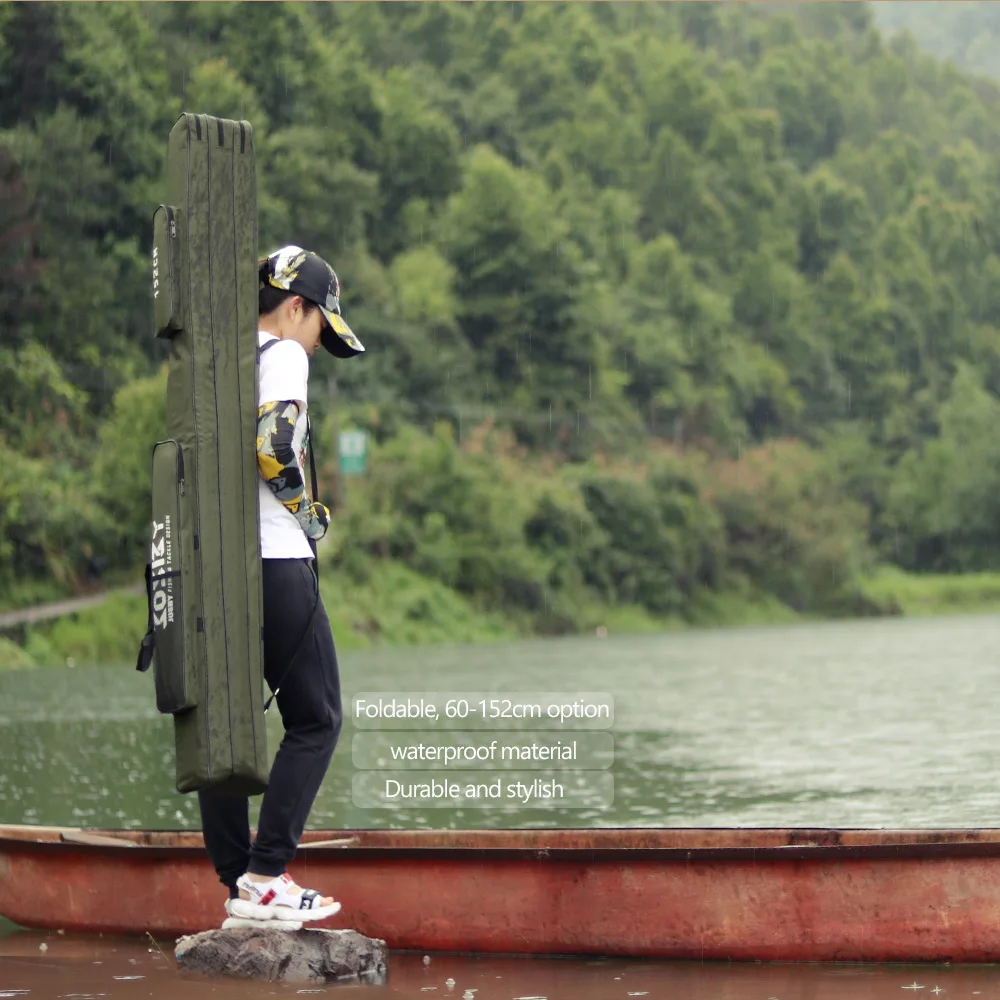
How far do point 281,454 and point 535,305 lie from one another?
5954 cm

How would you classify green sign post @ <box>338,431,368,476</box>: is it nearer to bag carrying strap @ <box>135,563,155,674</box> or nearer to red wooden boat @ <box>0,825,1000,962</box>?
red wooden boat @ <box>0,825,1000,962</box>

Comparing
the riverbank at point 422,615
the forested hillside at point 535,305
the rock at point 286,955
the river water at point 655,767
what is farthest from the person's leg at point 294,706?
the forested hillside at point 535,305

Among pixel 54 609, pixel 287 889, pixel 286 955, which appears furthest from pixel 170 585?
pixel 54 609

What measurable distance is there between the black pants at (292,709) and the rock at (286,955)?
0.77 feet

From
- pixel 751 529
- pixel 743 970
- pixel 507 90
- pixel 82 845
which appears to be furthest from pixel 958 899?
pixel 507 90

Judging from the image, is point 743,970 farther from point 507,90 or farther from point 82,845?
point 507,90

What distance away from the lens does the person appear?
217 inches

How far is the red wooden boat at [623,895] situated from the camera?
20.2 ft

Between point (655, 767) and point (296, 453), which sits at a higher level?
point (296, 453)

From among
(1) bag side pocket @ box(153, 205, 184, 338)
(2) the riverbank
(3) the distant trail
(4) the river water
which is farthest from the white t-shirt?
(3) the distant trail

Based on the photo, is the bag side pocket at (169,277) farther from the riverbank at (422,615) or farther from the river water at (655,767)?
the riverbank at (422,615)

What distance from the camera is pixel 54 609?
37312 millimetres

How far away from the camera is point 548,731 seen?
62.0ft

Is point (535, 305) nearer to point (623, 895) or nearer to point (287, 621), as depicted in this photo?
point (623, 895)
